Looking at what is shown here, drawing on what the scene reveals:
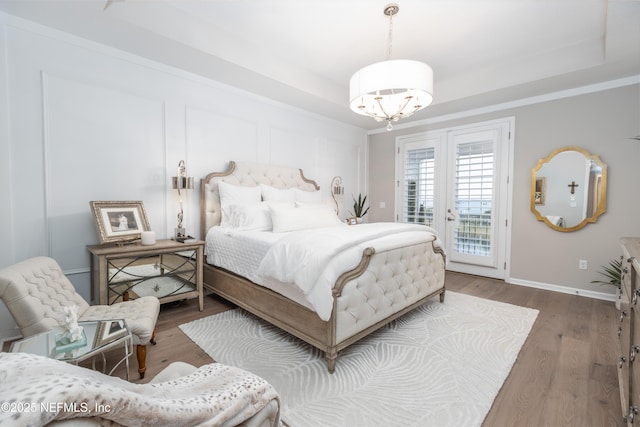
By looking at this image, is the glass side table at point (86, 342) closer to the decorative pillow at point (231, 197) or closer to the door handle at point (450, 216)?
the decorative pillow at point (231, 197)

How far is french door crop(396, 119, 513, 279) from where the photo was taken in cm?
423

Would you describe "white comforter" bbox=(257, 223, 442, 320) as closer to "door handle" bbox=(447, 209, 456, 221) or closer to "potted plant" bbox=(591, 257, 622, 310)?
"door handle" bbox=(447, 209, 456, 221)

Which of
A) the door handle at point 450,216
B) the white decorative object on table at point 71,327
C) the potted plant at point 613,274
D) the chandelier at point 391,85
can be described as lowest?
the potted plant at point 613,274

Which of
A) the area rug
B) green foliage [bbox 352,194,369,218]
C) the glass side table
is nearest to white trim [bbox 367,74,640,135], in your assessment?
green foliage [bbox 352,194,369,218]

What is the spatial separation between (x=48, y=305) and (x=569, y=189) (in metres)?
5.39

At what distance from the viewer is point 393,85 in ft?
7.36

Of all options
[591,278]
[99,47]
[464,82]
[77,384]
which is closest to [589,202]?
[591,278]

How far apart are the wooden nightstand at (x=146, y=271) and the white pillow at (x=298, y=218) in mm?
839

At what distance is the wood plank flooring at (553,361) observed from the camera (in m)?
1.62

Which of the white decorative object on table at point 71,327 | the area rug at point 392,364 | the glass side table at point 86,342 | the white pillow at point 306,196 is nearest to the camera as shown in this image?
the glass side table at point 86,342

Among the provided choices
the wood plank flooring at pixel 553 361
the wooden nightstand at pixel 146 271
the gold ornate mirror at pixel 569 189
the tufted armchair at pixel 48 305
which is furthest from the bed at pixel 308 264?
the gold ornate mirror at pixel 569 189

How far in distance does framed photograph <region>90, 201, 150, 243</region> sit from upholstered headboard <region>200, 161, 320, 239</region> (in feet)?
2.24

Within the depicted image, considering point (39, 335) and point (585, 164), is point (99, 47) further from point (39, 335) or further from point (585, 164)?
point (585, 164)

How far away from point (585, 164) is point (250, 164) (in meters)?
4.27
